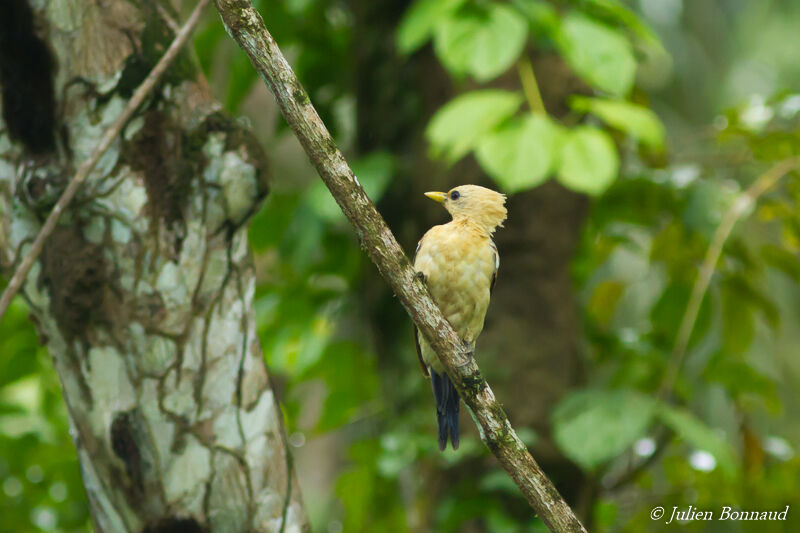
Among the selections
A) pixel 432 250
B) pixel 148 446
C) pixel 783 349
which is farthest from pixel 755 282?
pixel 783 349

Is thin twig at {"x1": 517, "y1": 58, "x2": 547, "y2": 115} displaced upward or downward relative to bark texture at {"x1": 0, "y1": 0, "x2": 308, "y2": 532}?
downward

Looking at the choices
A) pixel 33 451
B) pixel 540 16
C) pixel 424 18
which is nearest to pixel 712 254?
pixel 540 16

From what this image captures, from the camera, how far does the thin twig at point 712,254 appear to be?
304 cm

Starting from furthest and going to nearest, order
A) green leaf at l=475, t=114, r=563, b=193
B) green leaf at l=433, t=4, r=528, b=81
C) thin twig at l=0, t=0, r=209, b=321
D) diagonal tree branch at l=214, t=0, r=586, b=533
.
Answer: green leaf at l=433, t=4, r=528, b=81 → green leaf at l=475, t=114, r=563, b=193 → thin twig at l=0, t=0, r=209, b=321 → diagonal tree branch at l=214, t=0, r=586, b=533

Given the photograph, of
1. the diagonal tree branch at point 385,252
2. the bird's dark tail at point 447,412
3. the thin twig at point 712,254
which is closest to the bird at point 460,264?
the bird's dark tail at point 447,412

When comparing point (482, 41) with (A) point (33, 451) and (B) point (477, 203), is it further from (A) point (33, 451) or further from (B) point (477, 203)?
(A) point (33, 451)

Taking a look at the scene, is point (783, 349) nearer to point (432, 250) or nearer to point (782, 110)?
point (782, 110)

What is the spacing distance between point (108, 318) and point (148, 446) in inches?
12.2

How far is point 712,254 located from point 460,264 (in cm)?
135

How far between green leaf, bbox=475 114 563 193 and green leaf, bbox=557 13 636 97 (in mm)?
212

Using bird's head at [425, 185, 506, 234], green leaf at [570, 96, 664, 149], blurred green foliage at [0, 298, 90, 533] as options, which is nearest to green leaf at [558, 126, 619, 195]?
green leaf at [570, 96, 664, 149]

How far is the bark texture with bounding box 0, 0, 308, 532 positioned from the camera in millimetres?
1886

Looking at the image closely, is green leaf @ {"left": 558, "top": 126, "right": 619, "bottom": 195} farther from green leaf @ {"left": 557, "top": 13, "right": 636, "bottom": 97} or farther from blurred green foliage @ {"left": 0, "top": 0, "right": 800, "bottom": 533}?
green leaf @ {"left": 557, "top": 13, "right": 636, "bottom": 97}

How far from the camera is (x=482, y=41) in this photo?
2.39 meters
